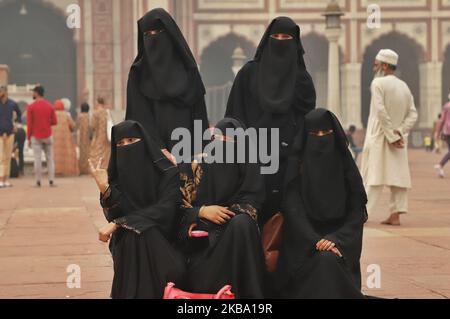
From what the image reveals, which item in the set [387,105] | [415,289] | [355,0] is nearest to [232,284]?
[415,289]

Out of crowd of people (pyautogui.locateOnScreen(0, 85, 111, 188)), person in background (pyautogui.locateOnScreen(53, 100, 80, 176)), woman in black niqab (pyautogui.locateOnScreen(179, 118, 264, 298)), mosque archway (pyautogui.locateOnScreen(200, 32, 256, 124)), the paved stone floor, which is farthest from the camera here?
mosque archway (pyautogui.locateOnScreen(200, 32, 256, 124))

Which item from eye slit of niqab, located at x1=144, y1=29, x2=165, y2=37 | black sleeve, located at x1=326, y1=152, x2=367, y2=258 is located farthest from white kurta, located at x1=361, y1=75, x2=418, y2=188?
black sleeve, located at x1=326, y1=152, x2=367, y2=258

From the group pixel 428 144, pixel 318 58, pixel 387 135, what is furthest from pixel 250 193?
pixel 318 58

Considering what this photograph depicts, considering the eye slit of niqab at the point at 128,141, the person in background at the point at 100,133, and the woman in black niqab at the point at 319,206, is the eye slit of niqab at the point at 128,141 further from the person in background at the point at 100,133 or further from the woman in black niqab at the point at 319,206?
the person in background at the point at 100,133

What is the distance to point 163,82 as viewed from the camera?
5.55 m

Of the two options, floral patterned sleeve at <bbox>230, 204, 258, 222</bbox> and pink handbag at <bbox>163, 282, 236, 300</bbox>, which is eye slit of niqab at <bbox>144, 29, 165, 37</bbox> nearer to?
floral patterned sleeve at <bbox>230, 204, 258, 222</bbox>

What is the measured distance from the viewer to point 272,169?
5.27 meters

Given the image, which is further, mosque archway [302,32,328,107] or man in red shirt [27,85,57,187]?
mosque archway [302,32,328,107]

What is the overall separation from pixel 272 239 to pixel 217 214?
1.22ft

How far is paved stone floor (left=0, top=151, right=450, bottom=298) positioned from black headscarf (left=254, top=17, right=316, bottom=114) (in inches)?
46.0

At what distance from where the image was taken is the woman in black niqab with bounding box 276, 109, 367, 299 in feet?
16.0

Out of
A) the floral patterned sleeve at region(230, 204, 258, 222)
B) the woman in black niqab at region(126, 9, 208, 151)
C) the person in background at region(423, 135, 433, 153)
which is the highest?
the woman in black niqab at region(126, 9, 208, 151)

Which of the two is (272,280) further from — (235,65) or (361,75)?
(361,75)

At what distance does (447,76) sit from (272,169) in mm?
30796
